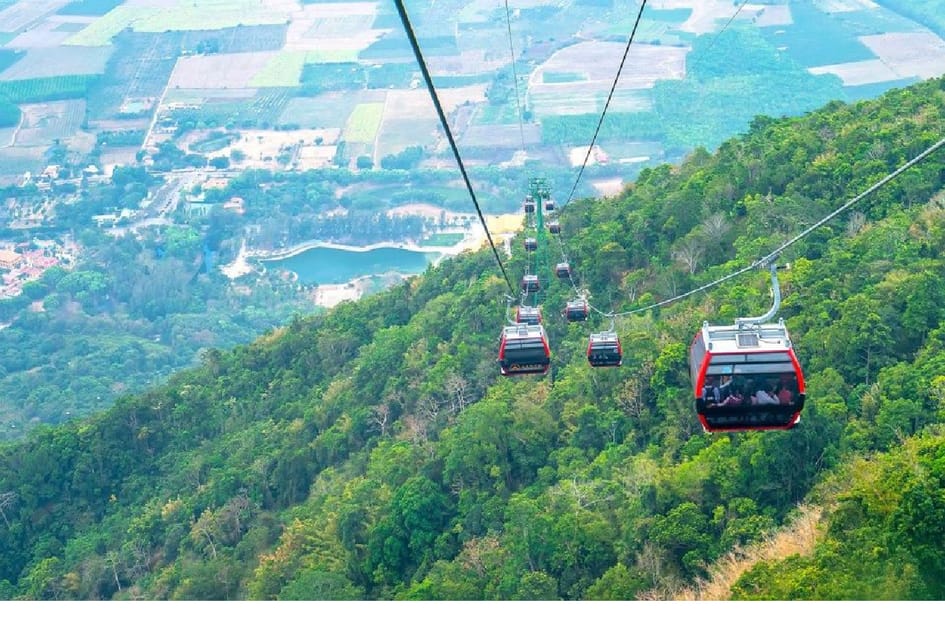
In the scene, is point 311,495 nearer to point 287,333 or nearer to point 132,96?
point 287,333

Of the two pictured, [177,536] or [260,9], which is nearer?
[177,536]

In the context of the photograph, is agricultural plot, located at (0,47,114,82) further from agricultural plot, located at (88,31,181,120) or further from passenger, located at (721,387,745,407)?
passenger, located at (721,387,745,407)

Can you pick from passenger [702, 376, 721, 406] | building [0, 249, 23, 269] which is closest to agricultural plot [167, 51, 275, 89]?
building [0, 249, 23, 269]

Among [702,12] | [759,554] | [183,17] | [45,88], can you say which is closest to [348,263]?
[45,88]

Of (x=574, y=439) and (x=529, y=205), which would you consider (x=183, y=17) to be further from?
(x=574, y=439)

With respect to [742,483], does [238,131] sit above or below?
below

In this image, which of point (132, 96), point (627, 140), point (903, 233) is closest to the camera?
point (903, 233)

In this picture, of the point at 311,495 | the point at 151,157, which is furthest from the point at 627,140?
the point at 311,495
